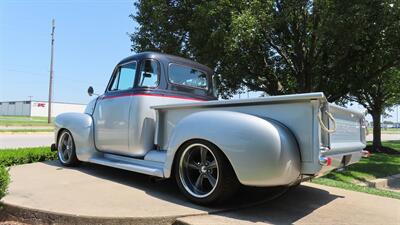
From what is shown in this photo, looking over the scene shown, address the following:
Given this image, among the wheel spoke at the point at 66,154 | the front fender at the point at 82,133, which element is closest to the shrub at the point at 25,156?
the wheel spoke at the point at 66,154

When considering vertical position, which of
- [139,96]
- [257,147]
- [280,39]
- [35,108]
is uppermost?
[35,108]

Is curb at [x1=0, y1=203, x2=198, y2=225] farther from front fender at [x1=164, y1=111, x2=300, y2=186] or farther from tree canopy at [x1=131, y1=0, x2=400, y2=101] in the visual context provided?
tree canopy at [x1=131, y1=0, x2=400, y2=101]

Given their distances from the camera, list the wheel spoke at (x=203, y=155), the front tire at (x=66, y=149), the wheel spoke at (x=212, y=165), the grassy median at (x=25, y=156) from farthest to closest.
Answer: the grassy median at (x=25, y=156) → the front tire at (x=66, y=149) → the wheel spoke at (x=203, y=155) → the wheel spoke at (x=212, y=165)

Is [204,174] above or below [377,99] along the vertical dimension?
below

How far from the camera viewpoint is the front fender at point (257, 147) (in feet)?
13.8

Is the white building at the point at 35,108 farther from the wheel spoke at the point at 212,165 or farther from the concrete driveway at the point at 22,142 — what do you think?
the wheel spoke at the point at 212,165

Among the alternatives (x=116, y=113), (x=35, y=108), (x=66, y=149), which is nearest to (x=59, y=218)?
(x=116, y=113)

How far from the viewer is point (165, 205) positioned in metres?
4.83

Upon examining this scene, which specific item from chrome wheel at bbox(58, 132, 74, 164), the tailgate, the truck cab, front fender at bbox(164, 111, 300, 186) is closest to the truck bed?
the tailgate

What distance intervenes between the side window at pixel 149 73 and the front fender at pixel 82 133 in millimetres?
1469

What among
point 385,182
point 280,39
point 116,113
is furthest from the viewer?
point 280,39

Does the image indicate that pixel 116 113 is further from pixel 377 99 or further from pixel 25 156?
pixel 377 99

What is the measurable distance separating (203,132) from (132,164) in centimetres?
181

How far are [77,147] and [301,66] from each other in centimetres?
861
